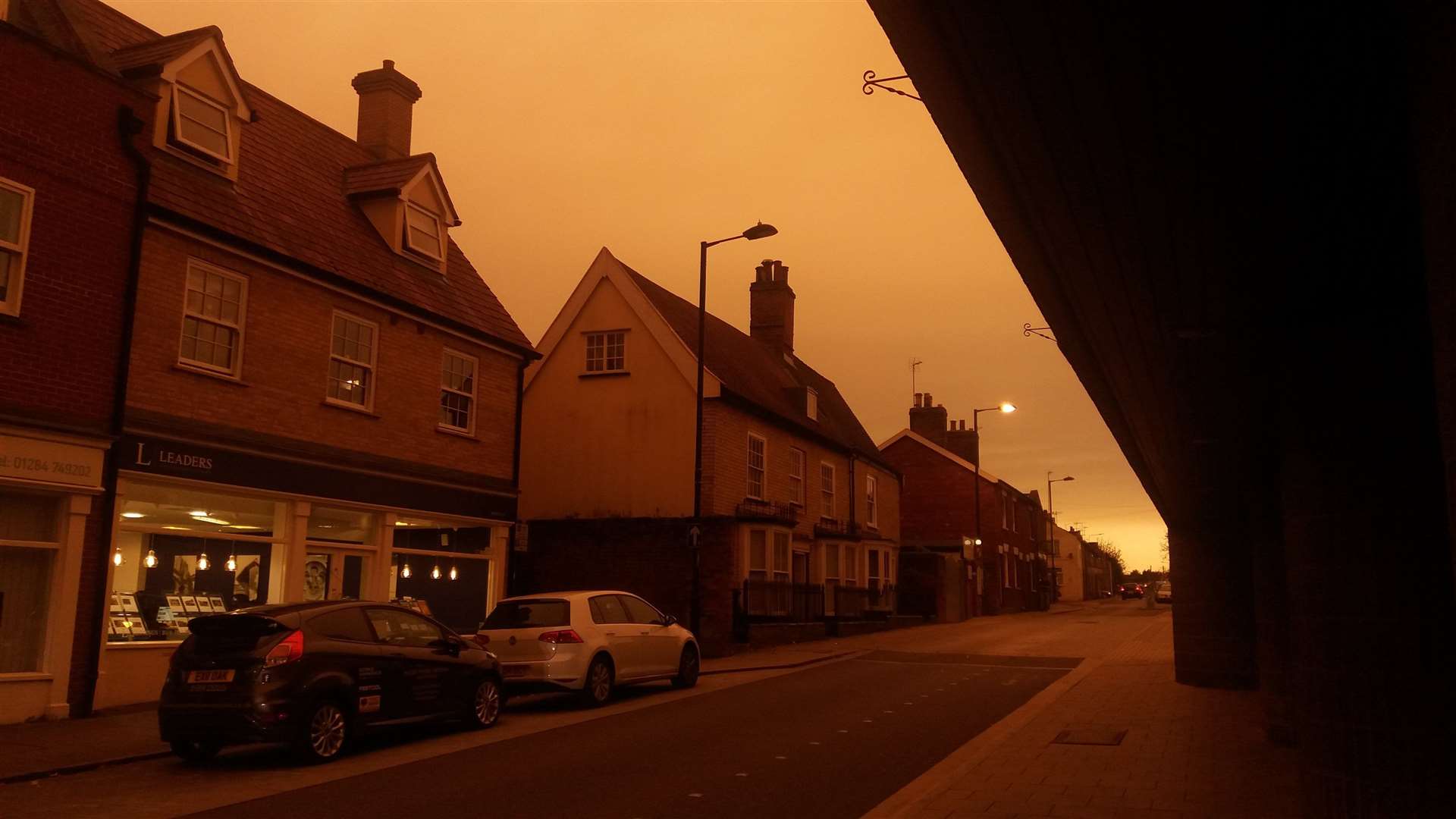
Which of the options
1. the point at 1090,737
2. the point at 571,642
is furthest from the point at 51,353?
the point at 1090,737

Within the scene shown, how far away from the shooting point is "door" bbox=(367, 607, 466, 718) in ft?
38.7

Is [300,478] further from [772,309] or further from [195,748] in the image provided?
[772,309]

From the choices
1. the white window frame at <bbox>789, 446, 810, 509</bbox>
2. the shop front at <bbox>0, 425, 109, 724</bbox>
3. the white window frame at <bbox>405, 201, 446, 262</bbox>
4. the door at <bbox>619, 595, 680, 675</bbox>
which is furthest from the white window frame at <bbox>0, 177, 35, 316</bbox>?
the white window frame at <bbox>789, 446, 810, 509</bbox>

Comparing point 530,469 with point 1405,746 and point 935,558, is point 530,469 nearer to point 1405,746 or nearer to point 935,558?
point 935,558

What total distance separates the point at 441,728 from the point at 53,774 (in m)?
4.33

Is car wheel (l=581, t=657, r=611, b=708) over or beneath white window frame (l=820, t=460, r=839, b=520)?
beneath

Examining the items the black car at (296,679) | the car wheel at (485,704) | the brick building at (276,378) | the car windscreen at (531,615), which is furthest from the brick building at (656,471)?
the black car at (296,679)

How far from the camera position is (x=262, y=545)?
53.6 feet

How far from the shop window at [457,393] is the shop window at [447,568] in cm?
182

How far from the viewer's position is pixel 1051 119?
14.6 feet

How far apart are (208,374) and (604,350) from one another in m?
13.9

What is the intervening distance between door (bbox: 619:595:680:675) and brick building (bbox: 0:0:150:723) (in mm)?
7068

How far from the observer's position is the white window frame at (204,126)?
1588 cm

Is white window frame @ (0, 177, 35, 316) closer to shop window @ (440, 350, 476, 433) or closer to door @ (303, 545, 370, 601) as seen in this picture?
door @ (303, 545, 370, 601)
